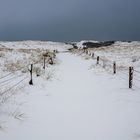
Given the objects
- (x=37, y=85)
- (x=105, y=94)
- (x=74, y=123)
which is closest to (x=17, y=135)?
(x=74, y=123)

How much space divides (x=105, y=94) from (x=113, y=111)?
234cm

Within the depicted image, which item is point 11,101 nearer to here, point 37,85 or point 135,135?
point 37,85

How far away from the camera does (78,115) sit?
6.50 meters

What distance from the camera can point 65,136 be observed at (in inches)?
200

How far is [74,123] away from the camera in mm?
5867

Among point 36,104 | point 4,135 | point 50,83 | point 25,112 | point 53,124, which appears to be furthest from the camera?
point 50,83

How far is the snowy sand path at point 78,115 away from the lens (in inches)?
202

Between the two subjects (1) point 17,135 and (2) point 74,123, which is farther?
(2) point 74,123

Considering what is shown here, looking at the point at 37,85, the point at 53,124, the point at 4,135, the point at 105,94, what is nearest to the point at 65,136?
the point at 53,124

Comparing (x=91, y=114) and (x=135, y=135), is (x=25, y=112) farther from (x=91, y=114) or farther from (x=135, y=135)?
(x=135, y=135)

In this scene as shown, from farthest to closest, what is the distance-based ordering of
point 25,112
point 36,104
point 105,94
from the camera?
point 105,94, point 36,104, point 25,112

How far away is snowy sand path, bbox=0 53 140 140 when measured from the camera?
16.8 ft

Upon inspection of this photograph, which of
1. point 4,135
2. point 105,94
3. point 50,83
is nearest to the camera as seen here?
point 4,135

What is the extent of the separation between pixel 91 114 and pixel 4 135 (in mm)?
2638
